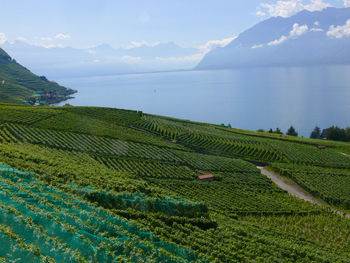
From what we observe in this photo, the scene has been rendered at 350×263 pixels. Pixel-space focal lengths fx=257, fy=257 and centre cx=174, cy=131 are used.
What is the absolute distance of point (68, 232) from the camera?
43.8ft

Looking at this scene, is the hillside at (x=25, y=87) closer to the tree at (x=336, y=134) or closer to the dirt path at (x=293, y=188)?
the dirt path at (x=293, y=188)

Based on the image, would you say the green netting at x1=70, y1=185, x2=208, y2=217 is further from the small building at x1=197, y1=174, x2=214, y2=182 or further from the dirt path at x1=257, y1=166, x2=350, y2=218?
the dirt path at x1=257, y1=166, x2=350, y2=218

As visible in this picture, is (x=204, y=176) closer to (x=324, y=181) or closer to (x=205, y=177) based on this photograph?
(x=205, y=177)

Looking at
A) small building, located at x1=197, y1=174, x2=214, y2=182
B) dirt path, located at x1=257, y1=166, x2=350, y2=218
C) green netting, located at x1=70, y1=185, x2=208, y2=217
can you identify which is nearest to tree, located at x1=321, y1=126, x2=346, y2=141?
dirt path, located at x1=257, y1=166, x2=350, y2=218

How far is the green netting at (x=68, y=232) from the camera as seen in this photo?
38.3 feet

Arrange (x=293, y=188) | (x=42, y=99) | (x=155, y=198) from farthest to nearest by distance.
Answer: (x=42, y=99) → (x=293, y=188) → (x=155, y=198)

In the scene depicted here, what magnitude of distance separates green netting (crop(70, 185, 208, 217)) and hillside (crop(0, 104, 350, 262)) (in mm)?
83

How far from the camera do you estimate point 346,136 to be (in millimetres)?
94250

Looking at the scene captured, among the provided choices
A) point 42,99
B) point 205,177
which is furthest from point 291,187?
point 42,99

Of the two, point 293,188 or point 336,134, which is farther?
point 336,134

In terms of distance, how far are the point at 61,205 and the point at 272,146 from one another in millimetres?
58930

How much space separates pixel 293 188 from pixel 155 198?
3249cm

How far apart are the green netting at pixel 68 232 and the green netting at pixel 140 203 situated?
1863 millimetres

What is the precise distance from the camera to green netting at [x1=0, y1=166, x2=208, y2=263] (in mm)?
A: 11688
